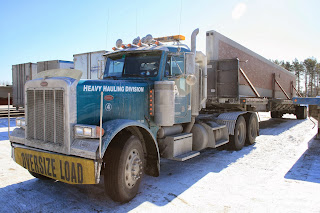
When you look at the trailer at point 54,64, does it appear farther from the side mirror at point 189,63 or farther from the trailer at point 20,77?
the side mirror at point 189,63

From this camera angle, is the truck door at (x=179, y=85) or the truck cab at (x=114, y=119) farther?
the truck door at (x=179, y=85)

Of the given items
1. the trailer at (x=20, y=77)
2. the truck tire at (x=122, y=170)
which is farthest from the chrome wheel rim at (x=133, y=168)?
the trailer at (x=20, y=77)

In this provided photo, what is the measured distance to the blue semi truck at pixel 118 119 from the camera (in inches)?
141

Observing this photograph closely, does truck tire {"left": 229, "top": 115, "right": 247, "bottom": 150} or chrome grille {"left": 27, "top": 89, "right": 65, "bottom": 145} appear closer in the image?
chrome grille {"left": 27, "top": 89, "right": 65, "bottom": 145}

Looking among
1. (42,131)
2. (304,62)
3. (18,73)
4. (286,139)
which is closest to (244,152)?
(286,139)

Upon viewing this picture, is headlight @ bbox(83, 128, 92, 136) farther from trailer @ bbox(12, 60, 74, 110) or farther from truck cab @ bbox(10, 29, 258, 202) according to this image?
trailer @ bbox(12, 60, 74, 110)

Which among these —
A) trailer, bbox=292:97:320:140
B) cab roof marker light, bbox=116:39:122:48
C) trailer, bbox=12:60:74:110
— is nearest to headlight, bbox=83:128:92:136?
cab roof marker light, bbox=116:39:122:48

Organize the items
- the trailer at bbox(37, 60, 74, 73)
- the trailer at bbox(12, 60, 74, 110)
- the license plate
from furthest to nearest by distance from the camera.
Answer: the trailer at bbox(12, 60, 74, 110)
the trailer at bbox(37, 60, 74, 73)
the license plate

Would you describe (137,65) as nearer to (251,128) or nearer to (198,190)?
(198,190)

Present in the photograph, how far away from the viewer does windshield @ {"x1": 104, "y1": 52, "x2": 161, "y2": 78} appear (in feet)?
16.9

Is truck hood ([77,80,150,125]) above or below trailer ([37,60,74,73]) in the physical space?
below

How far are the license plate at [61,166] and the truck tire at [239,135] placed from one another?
5.29 meters

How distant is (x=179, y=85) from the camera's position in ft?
17.9

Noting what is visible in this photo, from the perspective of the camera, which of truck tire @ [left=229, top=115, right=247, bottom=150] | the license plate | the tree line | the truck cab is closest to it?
the license plate
